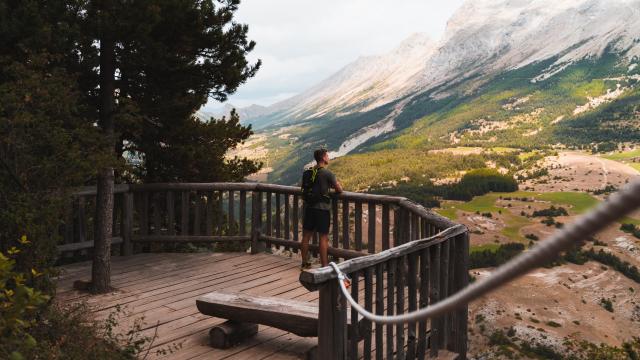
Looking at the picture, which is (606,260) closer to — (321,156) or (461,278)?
(321,156)

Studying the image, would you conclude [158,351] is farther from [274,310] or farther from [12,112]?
[12,112]

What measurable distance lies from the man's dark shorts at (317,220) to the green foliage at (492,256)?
90.7 metres

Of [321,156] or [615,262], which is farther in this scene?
[615,262]

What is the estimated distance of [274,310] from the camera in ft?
15.8

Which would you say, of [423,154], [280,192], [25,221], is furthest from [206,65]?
[423,154]

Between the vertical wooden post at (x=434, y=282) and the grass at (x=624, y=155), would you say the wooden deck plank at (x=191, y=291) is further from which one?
the grass at (x=624, y=155)

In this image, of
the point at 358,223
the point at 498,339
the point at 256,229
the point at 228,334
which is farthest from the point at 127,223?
the point at 498,339

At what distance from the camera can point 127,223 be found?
8938 mm

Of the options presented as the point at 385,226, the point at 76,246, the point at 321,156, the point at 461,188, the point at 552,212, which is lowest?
the point at 552,212

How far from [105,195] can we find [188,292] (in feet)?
5.69

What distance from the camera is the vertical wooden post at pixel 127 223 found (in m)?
8.88

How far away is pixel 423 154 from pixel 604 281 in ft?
285

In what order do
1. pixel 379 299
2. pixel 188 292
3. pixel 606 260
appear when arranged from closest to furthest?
pixel 379 299, pixel 188 292, pixel 606 260

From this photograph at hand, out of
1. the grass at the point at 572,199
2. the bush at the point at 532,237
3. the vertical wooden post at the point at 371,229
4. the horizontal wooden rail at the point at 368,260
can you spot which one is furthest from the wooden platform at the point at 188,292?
the grass at the point at 572,199
